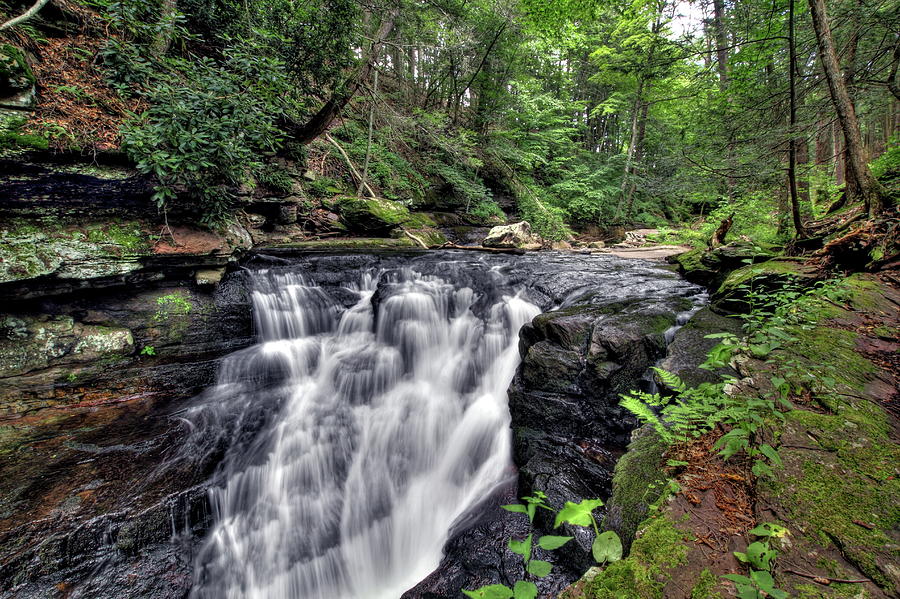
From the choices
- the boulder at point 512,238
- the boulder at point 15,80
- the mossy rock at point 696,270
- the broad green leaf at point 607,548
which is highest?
the boulder at point 15,80

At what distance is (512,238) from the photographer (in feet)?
40.2

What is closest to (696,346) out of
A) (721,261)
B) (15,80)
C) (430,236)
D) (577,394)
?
(577,394)

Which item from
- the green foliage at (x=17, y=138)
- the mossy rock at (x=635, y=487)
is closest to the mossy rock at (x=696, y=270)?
the mossy rock at (x=635, y=487)

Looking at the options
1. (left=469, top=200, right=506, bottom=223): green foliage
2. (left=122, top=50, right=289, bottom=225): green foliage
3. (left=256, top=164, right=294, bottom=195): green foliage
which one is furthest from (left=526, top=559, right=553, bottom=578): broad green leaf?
(left=469, top=200, right=506, bottom=223): green foliage

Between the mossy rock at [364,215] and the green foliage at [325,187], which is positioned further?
the green foliage at [325,187]

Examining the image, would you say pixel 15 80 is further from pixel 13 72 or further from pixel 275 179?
pixel 275 179

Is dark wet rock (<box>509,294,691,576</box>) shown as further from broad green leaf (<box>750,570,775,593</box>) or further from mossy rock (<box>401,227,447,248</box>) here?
mossy rock (<box>401,227,447,248</box>)

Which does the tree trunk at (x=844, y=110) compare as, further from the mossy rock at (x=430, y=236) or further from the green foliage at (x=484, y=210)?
the green foliage at (x=484, y=210)

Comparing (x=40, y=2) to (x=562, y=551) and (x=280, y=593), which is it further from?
(x=562, y=551)

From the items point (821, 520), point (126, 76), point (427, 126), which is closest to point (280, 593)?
point (821, 520)

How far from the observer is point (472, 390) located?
5.46 meters

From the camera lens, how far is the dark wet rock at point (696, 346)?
124 inches

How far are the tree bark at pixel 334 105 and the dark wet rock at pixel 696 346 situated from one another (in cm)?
843

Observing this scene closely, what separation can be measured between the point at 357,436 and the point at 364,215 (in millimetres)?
6483
